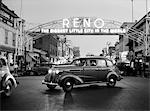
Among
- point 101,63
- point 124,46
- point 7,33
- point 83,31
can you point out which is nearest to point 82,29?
point 83,31

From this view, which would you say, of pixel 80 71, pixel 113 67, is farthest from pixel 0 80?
pixel 113 67

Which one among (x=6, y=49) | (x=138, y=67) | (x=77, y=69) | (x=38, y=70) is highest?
(x=6, y=49)

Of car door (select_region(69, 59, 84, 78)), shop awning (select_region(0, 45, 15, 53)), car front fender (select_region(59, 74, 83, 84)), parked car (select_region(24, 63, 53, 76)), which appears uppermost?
shop awning (select_region(0, 45, 15, 53))

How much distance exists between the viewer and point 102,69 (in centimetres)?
1343

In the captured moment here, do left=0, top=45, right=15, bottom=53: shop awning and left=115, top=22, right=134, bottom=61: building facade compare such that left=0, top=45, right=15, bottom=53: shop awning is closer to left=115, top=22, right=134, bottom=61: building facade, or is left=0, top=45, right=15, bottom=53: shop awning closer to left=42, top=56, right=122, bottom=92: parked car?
left=42, top=56, right=122, bottom=92: parked car

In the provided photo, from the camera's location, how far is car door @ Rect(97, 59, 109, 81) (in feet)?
43.7

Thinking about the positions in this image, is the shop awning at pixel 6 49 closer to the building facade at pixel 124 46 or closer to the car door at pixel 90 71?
the car door at pixel 90 71

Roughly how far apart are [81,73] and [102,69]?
4.97ft

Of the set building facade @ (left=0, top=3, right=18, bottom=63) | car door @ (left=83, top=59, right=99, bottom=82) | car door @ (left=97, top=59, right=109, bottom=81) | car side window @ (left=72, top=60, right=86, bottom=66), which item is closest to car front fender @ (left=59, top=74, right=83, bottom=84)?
car door @ (left=83, top=59, right=99, bottom=82)

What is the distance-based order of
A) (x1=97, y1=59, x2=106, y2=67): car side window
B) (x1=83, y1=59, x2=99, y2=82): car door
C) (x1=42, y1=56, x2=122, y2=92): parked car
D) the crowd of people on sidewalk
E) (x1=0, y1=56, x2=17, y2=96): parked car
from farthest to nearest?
the crowd of people on sidewalk → (x1=97, y1=59, x2=106, y2=67): car side window → (x1=83, y1=59, x2=99, y2=82): car door → (x1=42, y1=56, x2=122, y2=92): parked car → (x1=0, y1=56, x2=17, y2=96): parked car

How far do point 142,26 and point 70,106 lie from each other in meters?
38.3

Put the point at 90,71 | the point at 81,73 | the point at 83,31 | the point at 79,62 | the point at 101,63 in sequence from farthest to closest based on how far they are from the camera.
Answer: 1. the point at 83,31
2. the point at 101,63
3. the point at 79,62
4. the point at 90,71
5. the point at 81,73

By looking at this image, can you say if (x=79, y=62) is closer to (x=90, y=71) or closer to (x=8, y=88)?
(x=90, y=71)

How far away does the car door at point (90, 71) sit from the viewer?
12.8 metres
